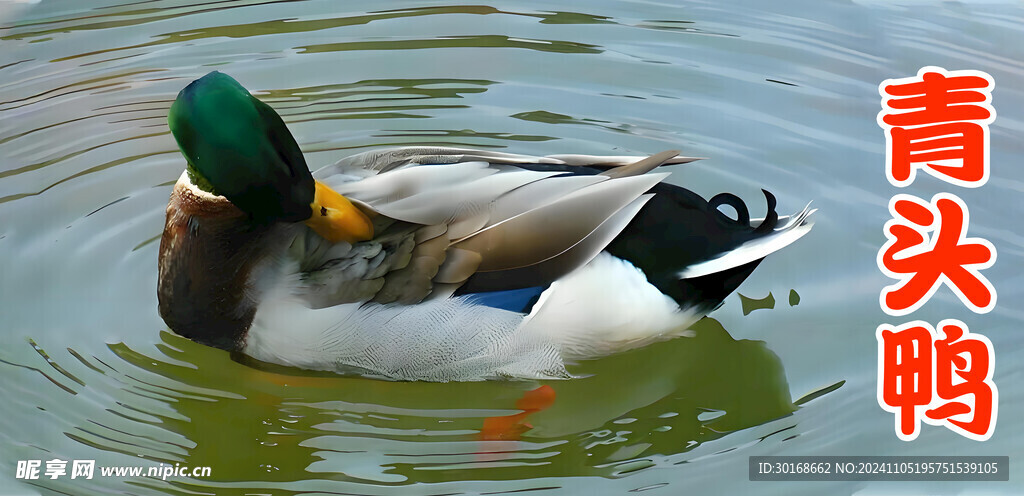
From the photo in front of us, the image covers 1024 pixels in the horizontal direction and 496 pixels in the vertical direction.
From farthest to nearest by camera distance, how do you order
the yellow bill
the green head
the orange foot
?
the orange foot < the yellow bill < the green head

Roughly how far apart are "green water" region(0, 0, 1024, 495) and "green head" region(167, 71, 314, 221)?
2.09ft

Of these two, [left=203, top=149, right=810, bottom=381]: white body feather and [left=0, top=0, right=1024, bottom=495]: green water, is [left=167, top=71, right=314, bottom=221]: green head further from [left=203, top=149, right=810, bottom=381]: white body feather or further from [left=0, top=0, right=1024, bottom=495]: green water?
[left=0, top=0, right=1024, bottom=495]: green water

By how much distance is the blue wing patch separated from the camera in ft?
10.8

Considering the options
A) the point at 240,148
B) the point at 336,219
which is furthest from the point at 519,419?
the point at 240,148

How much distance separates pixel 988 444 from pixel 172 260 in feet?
8.21

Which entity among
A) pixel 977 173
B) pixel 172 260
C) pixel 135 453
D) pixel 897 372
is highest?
pixel 977 173

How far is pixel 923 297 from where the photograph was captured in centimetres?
361

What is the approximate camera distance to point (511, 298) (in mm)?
3297

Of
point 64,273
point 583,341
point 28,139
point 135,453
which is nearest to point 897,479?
point 583,341

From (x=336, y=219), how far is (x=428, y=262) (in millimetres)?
290

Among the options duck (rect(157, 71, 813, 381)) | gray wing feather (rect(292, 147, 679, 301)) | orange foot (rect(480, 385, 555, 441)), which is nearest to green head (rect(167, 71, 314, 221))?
duck (rect(157, 71, 813, 381))

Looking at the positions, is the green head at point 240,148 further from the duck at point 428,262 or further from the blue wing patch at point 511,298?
the blue wing patch at point 511,298

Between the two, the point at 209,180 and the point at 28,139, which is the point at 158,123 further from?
the point at 209,180

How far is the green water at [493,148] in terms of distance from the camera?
3309 millimetres
